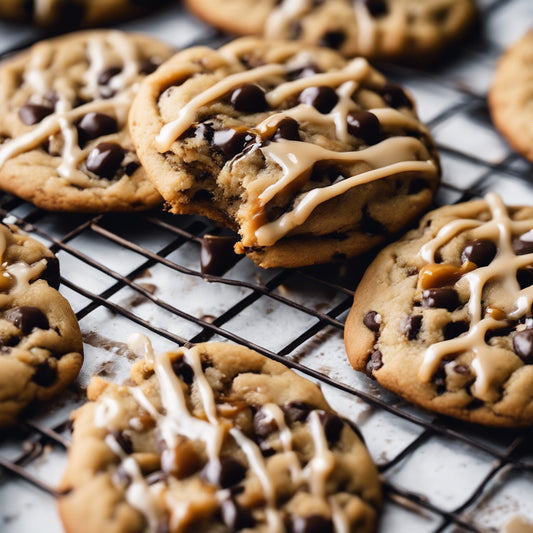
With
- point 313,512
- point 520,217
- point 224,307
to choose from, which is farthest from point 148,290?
point 520,217

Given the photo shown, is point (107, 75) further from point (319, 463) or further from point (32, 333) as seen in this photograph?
point (319, 463)

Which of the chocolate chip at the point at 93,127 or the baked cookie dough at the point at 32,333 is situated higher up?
the chocolate chip at the point at 93,127

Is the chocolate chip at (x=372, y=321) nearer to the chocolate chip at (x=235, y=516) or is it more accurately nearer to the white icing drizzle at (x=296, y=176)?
the white icing drizzle at (x=296, y=176)

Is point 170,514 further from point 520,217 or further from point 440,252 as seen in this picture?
point 520,217

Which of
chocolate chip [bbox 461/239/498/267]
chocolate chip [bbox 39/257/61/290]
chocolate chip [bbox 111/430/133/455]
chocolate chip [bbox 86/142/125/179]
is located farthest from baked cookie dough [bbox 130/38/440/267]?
chocolate chip [bbox 111/430/133/455]

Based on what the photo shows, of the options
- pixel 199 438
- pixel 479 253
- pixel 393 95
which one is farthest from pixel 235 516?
pixel 393 95

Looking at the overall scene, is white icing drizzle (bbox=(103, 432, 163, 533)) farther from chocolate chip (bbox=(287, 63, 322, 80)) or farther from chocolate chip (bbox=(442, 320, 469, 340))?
chocolate chip (bbox=(287, 63, 322, 80))

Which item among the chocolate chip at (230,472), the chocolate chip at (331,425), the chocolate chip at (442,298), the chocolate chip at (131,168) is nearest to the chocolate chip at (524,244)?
the chocolate chip at (442,298)
